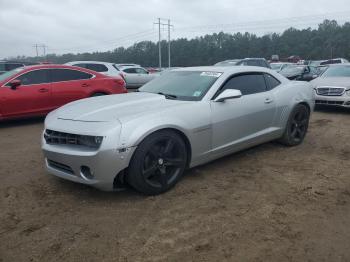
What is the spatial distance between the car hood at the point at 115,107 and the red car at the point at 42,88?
150 inches

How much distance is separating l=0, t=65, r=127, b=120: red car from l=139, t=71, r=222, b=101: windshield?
3755 mm

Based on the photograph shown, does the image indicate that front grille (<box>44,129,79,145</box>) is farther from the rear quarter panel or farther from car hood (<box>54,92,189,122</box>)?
the rear quarter panel

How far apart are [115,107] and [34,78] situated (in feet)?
15.9

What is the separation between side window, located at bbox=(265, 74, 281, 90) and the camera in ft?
18.8

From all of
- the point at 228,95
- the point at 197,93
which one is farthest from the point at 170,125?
the point at 228,95

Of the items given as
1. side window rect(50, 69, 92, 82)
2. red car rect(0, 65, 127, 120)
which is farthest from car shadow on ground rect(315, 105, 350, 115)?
side window rect(50, 69, 92, 82)

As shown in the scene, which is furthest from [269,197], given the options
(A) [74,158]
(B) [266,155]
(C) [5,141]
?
(C) [5,141]

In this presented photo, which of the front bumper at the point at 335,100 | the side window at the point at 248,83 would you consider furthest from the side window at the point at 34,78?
the front bumper at the point at 335,100

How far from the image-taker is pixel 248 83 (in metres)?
5.37

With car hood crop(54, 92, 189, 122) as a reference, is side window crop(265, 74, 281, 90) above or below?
above

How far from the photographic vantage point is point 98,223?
343 cm

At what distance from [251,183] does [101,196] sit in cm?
179

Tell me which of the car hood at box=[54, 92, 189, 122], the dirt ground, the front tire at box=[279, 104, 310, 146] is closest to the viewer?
the dirt ground

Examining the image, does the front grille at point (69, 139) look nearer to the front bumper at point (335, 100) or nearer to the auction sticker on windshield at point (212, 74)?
the auction sticker on windshield at point (212, 74)
